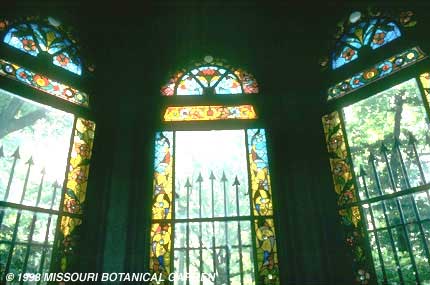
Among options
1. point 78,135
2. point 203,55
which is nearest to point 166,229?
point 78,135

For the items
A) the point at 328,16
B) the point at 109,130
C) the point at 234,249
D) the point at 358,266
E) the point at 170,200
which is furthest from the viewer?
the point at 328,16

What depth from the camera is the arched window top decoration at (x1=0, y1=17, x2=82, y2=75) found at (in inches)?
120

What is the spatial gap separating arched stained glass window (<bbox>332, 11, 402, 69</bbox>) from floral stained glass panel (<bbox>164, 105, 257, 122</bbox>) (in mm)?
840

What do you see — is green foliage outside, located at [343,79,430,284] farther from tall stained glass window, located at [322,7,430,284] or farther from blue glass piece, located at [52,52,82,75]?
blue glass piece, located at [52,52,82,75]

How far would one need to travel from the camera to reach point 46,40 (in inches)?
127

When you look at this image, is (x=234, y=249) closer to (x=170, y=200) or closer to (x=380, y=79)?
(x=170, y=200)

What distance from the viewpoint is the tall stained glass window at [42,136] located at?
245 centimetres

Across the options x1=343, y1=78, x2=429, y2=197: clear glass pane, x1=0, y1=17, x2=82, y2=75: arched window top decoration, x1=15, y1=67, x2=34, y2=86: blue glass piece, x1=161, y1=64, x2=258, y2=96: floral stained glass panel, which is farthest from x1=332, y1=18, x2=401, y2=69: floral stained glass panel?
x1=15, y1=67, x2=34, y2=86: blue glass piece

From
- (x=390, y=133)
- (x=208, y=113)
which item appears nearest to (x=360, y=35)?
(x=390, y=133)

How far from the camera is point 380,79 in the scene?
2916 millimetres

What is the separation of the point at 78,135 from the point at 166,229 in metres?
0.99

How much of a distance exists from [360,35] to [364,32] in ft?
0.12

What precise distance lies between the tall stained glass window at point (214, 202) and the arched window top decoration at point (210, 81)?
0.04 m

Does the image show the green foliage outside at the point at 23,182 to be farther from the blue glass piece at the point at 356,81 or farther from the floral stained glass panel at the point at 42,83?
the blue glass piece at the point at 356,81
